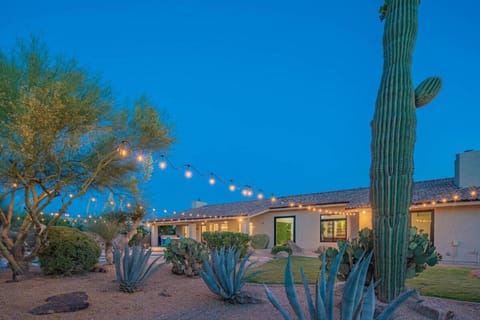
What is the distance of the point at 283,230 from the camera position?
23.4 m

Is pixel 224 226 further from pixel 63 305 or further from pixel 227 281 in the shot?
pixel 63 305

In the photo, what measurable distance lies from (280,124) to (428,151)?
1358 inches

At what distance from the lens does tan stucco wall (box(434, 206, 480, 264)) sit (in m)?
13.7

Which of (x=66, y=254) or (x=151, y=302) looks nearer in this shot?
(x=151, y=302)

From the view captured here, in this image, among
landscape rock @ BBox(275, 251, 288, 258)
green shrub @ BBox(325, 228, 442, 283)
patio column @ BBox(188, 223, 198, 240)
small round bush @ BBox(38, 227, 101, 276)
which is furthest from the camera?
patio column @ BBox(188, 223, 198, 240)

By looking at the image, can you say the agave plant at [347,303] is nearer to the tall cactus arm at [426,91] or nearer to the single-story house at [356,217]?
the tall cactus arm at [426,91]

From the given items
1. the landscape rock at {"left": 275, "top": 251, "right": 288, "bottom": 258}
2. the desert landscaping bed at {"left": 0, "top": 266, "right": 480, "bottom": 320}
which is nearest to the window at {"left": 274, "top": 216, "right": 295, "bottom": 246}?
the landscape rock at {"left": 275, "top": 251, "right": 288, "bottom": 258}

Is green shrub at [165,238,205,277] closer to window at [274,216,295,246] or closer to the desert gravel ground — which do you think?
the desert gravel ground

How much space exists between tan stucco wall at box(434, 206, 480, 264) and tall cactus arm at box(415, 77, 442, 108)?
34.5ft

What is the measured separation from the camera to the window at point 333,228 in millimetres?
19453

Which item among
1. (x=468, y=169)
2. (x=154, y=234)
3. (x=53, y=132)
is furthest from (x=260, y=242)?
(x=53, y=132)

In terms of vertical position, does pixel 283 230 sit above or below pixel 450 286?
below

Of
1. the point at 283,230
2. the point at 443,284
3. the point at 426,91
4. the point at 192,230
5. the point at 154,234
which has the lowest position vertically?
the point at 154,234

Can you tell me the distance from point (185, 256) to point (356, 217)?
468 inches
